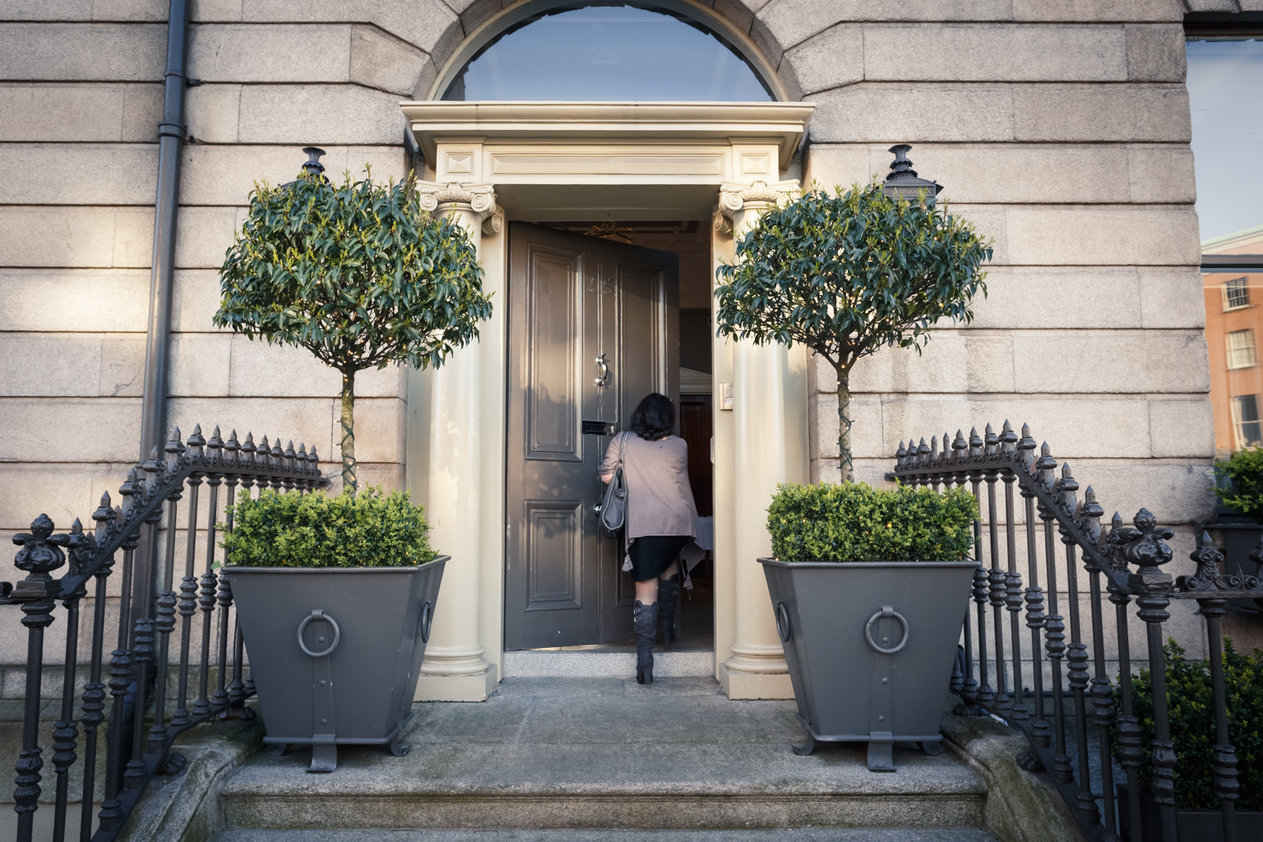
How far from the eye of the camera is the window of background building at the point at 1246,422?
4664 millimetres

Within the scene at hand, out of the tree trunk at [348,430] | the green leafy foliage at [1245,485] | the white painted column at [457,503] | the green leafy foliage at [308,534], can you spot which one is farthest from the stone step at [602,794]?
the green leafy foliage at [1245,485]

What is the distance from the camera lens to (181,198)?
4.58 meters

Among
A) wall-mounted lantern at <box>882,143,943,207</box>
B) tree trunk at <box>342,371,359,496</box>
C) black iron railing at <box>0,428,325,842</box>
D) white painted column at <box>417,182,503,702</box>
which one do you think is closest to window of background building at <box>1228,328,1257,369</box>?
wall-mounted lantern at <box>882,143,943,207</box>

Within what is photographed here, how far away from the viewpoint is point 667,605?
515 cm

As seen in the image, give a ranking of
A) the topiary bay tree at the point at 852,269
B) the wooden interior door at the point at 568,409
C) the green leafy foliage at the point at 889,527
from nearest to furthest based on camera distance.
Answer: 1. the green leafy foliage at the point at 889,527
2. the topiary bay tree at the point at 852,269
3. the wooden interior door at the point at 568,409

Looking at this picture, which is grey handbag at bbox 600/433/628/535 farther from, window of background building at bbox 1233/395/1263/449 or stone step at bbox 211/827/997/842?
window of background building at bbox 1233/395/1263/449

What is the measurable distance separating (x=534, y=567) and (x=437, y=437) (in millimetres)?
1130

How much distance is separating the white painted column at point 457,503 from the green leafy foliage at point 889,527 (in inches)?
79.1

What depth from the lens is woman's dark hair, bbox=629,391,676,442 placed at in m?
4.97

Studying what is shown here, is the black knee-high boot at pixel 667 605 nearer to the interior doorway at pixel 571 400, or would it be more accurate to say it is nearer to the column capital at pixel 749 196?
the interior doorway at pixel 571 400

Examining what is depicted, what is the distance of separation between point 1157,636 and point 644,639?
9.27 ft

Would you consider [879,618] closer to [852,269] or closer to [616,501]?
[852,269]

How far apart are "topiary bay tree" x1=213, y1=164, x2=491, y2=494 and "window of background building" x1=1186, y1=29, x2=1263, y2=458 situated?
4.47m

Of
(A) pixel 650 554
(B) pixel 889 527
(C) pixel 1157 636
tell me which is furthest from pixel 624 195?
(C) pixel 1157 636
